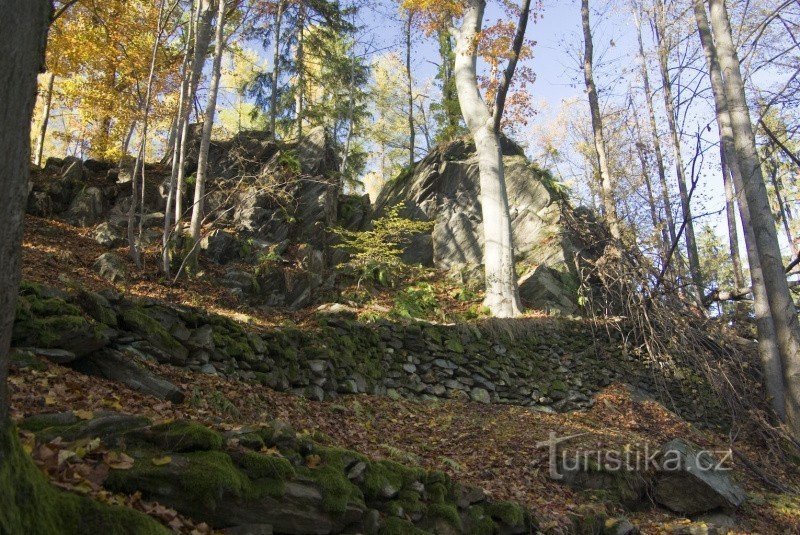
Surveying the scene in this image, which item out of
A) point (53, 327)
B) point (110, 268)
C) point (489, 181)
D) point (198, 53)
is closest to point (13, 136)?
point (53, 327)

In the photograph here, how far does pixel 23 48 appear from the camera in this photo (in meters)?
2.56

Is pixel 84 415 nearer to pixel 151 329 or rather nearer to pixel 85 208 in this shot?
pixel 151 329

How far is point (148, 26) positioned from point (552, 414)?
14281 millimetres

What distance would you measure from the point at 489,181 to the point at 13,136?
406 inches

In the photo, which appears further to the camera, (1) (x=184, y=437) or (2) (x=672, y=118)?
(2) (x=672, y=118)

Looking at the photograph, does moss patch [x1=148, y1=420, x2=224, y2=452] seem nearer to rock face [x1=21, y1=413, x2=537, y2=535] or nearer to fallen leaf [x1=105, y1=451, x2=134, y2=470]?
rock face [x1=21, y1=413, x2=537, y2=535]

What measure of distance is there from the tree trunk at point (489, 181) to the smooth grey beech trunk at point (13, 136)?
30.9 ft

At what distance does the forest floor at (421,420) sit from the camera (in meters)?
4.84

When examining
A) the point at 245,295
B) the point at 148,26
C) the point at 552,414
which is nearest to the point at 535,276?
the point at 552,414

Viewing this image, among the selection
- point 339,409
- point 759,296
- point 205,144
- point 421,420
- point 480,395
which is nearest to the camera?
point 339,409

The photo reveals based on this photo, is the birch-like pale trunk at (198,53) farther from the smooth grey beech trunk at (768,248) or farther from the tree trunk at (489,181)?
the smooth grey beech trunk at (768,248)

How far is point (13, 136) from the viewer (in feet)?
8.25

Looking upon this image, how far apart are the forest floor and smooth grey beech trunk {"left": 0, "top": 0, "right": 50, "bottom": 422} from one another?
1.30 meters

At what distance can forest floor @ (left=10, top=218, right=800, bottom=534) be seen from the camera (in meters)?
4.84
